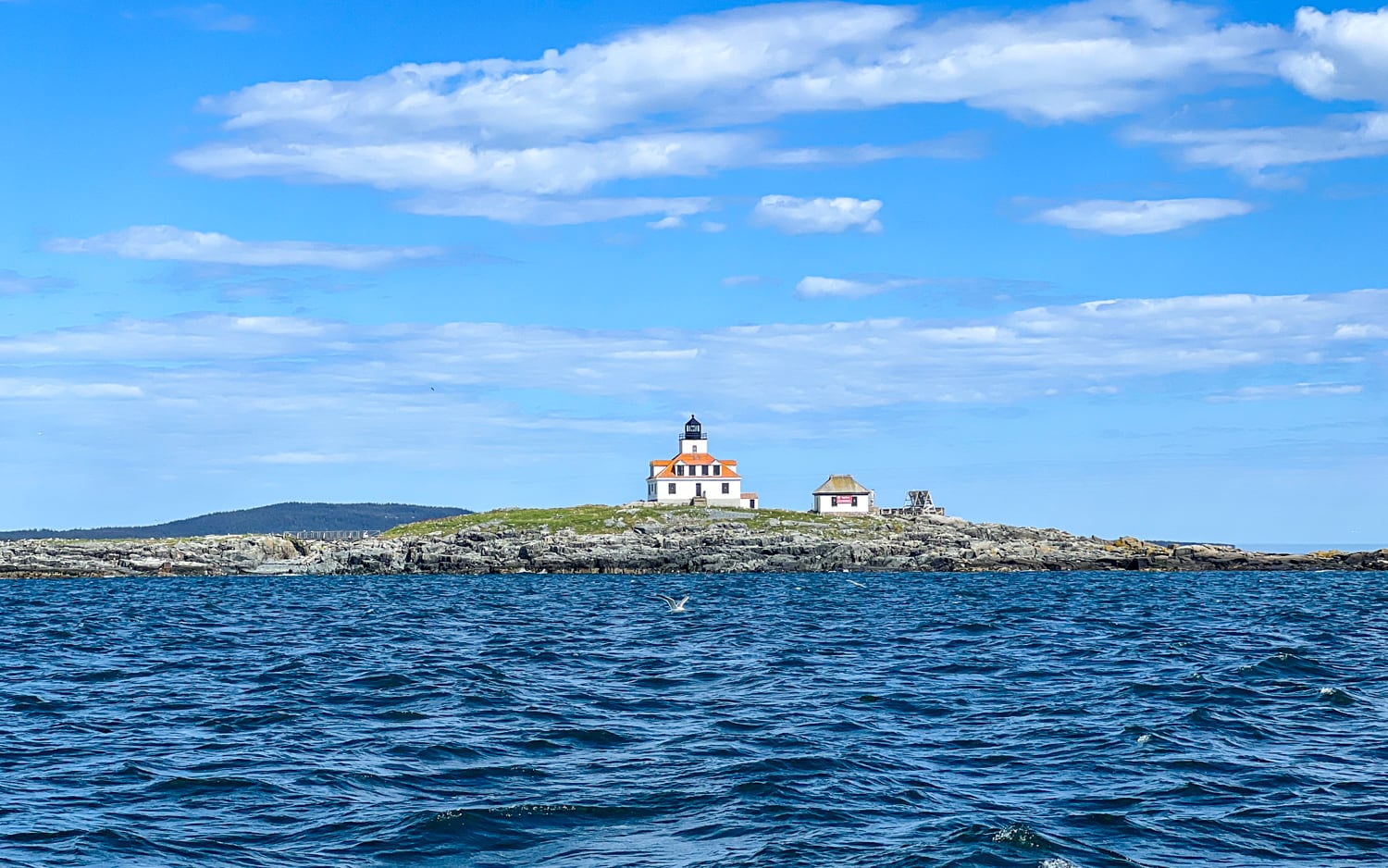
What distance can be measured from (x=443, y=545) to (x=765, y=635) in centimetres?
8165

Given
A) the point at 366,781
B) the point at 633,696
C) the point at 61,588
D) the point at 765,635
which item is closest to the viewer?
the point at 366,781

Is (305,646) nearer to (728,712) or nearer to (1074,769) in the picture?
(728,712)

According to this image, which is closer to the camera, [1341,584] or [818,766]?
[818,766]

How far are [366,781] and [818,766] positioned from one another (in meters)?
7.70

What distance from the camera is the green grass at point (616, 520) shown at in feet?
429

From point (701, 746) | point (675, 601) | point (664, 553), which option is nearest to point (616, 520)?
point (664, 553)

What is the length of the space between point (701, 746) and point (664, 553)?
308 ft

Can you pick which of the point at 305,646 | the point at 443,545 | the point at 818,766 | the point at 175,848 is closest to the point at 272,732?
the point at 175,848

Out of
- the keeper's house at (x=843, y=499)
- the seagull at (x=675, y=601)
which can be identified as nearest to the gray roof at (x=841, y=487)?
the keeper's house at (x=843, y=499)

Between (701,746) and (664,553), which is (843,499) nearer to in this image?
(664,553)

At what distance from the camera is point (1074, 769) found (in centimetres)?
2142

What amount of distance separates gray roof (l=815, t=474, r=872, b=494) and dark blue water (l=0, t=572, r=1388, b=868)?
325 feet

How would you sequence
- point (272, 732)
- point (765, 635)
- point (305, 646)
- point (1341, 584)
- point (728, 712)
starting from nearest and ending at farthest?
point (272, 732) < point (728, 712) < point (305, 646) < point (765, 635) < point (1341, 584)

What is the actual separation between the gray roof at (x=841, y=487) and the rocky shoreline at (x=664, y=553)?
653 inches
